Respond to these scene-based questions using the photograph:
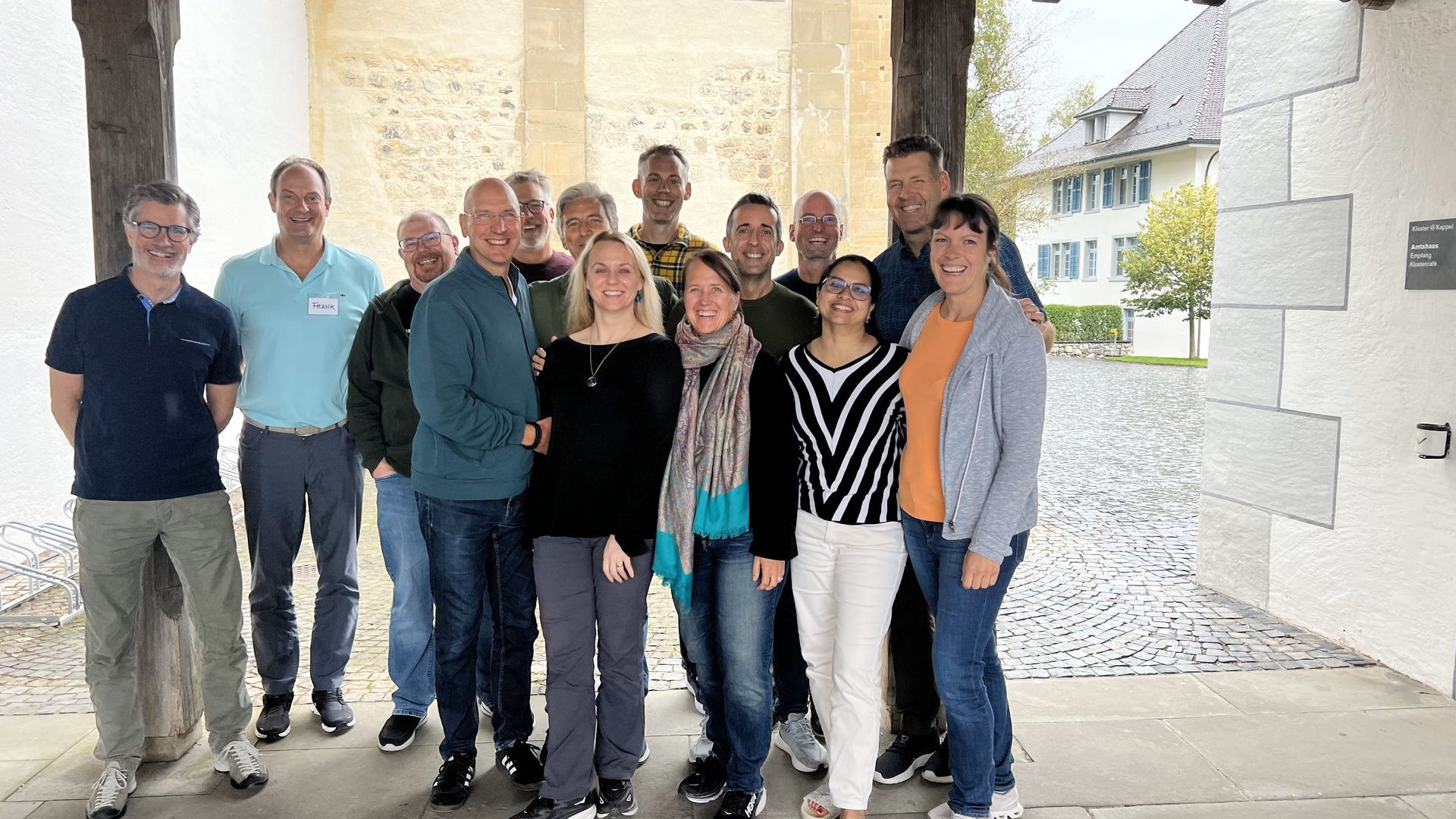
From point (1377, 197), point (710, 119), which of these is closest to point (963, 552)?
point (1377, 197)

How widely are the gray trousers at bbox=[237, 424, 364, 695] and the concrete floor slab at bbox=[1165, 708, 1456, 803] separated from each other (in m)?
2.95

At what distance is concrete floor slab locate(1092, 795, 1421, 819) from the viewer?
306 centimetres

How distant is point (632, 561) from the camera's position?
112 inches

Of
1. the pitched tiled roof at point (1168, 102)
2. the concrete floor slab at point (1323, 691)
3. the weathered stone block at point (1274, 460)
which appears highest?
the pitched tiled roof at point (1168, 102)

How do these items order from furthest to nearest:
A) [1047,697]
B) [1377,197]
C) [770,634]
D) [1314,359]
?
[1314,359] → [1377,197] → [1047,697] → [770,634]

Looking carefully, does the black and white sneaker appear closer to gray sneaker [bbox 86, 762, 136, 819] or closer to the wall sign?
gray sneaker [bbox 86, 762, 136, 819]

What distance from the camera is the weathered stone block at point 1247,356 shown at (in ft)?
17.2

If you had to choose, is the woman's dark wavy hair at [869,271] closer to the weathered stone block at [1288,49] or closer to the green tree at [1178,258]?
the weathered stone block at [1288,49]

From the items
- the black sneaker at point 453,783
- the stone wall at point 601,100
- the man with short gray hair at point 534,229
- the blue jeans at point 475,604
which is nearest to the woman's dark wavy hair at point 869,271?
the blue jeans at point 475,604

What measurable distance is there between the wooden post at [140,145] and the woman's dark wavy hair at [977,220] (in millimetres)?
2678

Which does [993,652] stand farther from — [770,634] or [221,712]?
[221,712]

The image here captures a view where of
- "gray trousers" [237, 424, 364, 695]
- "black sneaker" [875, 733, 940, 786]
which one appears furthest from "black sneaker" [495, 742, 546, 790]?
"black sneaker" [875, 733, 940, 786]

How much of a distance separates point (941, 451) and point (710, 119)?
10.3 metres

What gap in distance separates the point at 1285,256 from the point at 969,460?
3.46m
